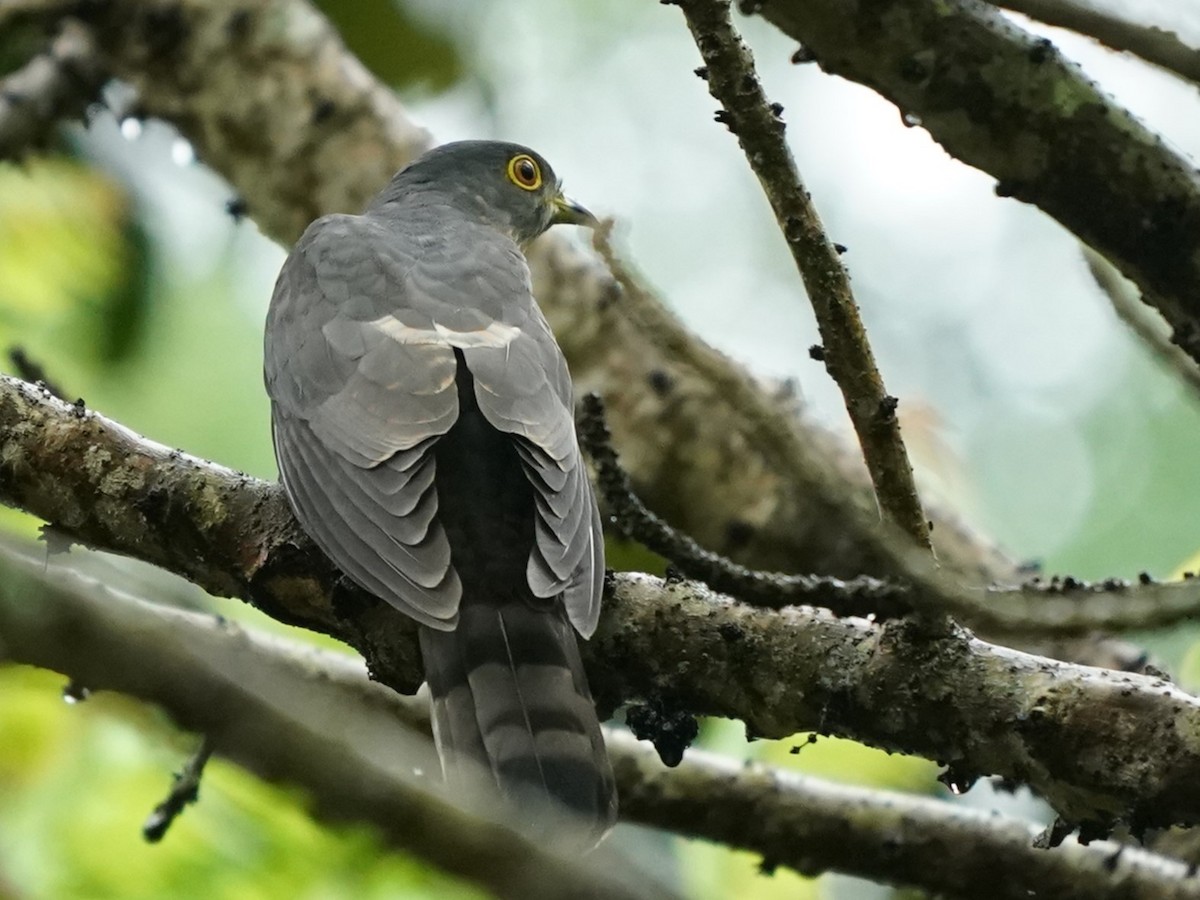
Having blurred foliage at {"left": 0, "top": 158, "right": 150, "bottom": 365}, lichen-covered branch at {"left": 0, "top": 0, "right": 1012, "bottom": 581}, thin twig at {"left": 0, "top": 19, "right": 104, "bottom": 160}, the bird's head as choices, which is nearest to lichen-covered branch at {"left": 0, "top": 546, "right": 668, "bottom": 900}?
the bird's head

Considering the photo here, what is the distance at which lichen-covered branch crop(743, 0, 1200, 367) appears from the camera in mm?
3334

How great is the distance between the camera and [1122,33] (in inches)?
97.2

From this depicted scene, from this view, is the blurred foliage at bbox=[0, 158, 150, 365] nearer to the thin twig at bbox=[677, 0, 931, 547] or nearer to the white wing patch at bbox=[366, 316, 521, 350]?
the white wing patch at bbox=[366, 316, 521, 350]

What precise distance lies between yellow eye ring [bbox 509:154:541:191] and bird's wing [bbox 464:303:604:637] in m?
1.79

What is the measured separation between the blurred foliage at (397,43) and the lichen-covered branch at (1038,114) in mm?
4883

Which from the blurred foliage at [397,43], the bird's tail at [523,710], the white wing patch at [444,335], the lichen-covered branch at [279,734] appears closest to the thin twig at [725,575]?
the bird's tail at [523,710]

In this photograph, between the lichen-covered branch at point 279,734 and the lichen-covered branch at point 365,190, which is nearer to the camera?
the lichen-covered branch at point 279,734

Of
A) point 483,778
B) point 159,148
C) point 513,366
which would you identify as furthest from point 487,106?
point 483,778

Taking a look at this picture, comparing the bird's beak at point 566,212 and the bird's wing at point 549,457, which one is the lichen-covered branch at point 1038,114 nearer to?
the bird's wing at point 549,457

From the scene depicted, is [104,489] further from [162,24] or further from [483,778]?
[162,24]

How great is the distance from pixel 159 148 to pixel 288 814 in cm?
460

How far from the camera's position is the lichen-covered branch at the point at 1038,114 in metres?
3.33

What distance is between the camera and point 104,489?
358cm

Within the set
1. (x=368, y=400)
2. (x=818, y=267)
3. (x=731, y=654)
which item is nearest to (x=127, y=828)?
(x=368, y=400)
